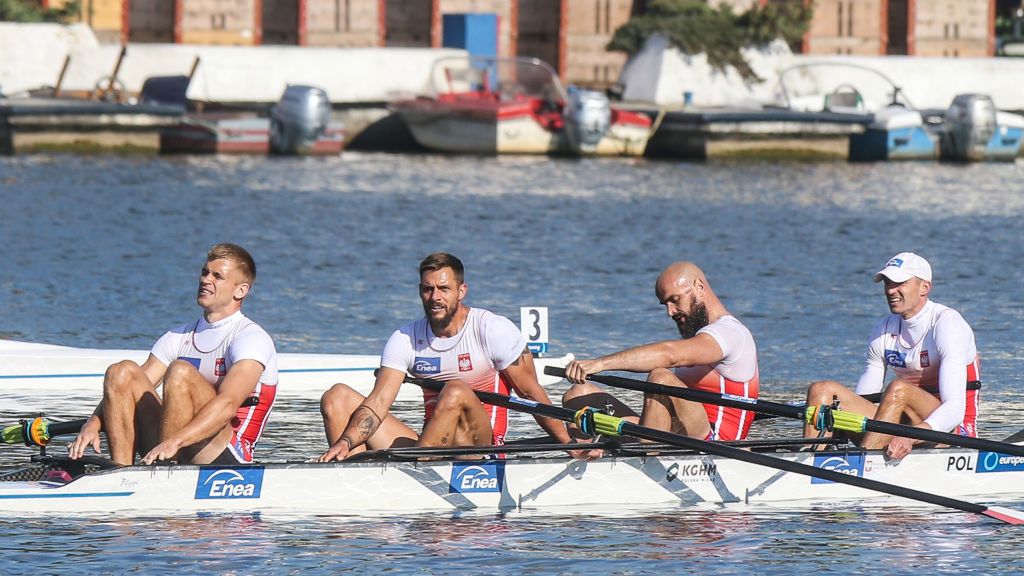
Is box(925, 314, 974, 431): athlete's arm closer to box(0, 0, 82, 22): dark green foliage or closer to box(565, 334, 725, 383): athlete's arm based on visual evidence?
box(565, 334, 725, 383): athlete's arm

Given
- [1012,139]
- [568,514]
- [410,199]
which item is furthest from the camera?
[1012,139]

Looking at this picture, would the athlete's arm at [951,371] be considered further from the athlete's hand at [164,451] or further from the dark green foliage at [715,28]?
the dark green foliage at [715,28]

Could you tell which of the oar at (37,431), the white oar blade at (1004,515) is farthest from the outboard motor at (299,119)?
the white oar blade at (1004,515)

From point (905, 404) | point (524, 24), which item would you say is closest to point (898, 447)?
point (905, 404)

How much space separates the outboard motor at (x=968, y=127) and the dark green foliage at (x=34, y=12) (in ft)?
79.0

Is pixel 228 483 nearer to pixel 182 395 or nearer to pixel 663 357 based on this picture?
pixel 182 395

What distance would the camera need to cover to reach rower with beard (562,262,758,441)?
12.0 metres

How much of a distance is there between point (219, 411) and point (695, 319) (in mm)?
3230

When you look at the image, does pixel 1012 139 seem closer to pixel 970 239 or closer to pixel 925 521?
pixel 970 239

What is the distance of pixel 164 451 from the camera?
1117 cm

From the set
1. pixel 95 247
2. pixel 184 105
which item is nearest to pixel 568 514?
pixel 95 247

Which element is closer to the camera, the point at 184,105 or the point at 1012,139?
the point at 184,105

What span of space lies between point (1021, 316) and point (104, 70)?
30.7 m

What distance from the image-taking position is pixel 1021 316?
22469mm
